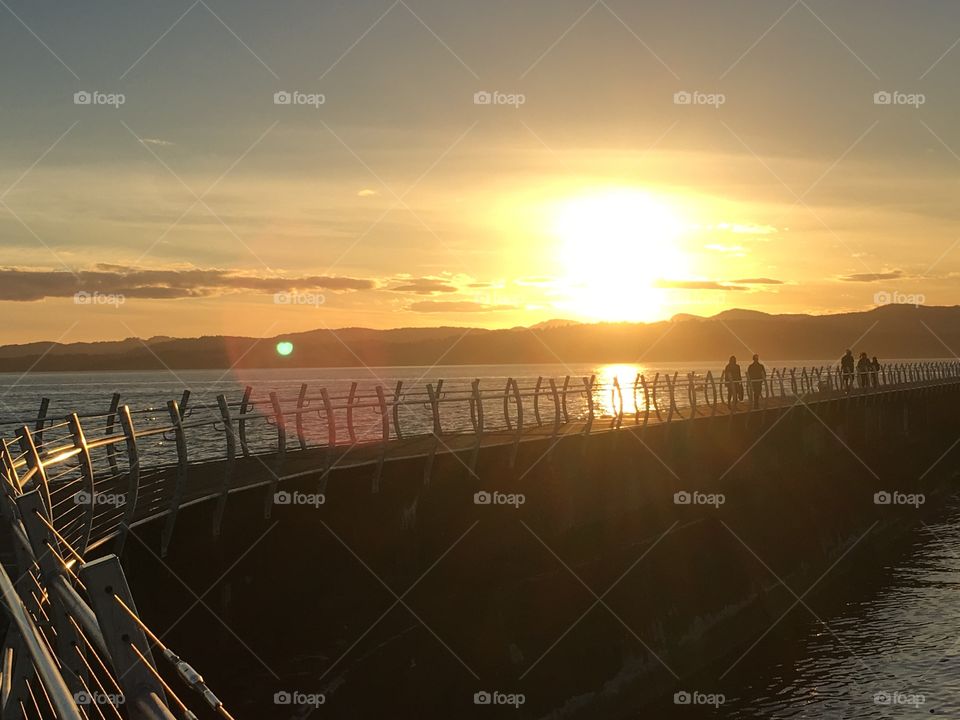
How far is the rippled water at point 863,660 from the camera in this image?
23.5m

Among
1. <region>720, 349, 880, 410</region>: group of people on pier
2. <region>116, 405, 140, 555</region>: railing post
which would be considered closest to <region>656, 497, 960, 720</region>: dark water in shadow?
<region>720, 349, 880, 410</region>: group of people on pier

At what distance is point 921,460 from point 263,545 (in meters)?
59.3

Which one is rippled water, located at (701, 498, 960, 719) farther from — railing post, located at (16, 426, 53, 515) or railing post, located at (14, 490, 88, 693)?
railing post, located at (14, 490, 88, 693)

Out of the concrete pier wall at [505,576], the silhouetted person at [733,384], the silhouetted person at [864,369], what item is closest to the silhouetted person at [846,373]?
the silhouetted person at [864,369]

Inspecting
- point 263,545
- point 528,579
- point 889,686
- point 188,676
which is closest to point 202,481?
point 263,545

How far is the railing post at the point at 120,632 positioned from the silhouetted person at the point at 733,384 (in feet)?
126

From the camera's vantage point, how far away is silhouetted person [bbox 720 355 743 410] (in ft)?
138

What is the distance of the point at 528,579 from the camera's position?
73.3 ft

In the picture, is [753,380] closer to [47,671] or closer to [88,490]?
[88,490]

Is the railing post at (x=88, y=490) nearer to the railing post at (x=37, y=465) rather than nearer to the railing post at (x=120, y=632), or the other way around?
the railing post at (x=37, y=465)

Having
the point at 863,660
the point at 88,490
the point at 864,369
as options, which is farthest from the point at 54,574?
the point at 864,369

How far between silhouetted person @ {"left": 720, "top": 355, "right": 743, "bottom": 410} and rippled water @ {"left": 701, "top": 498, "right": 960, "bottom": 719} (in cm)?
845

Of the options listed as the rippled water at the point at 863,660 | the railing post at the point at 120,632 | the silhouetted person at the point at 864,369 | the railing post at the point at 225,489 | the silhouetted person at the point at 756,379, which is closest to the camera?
the railing post at the point at 120,632

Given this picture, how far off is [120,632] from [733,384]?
40350 millimetres
